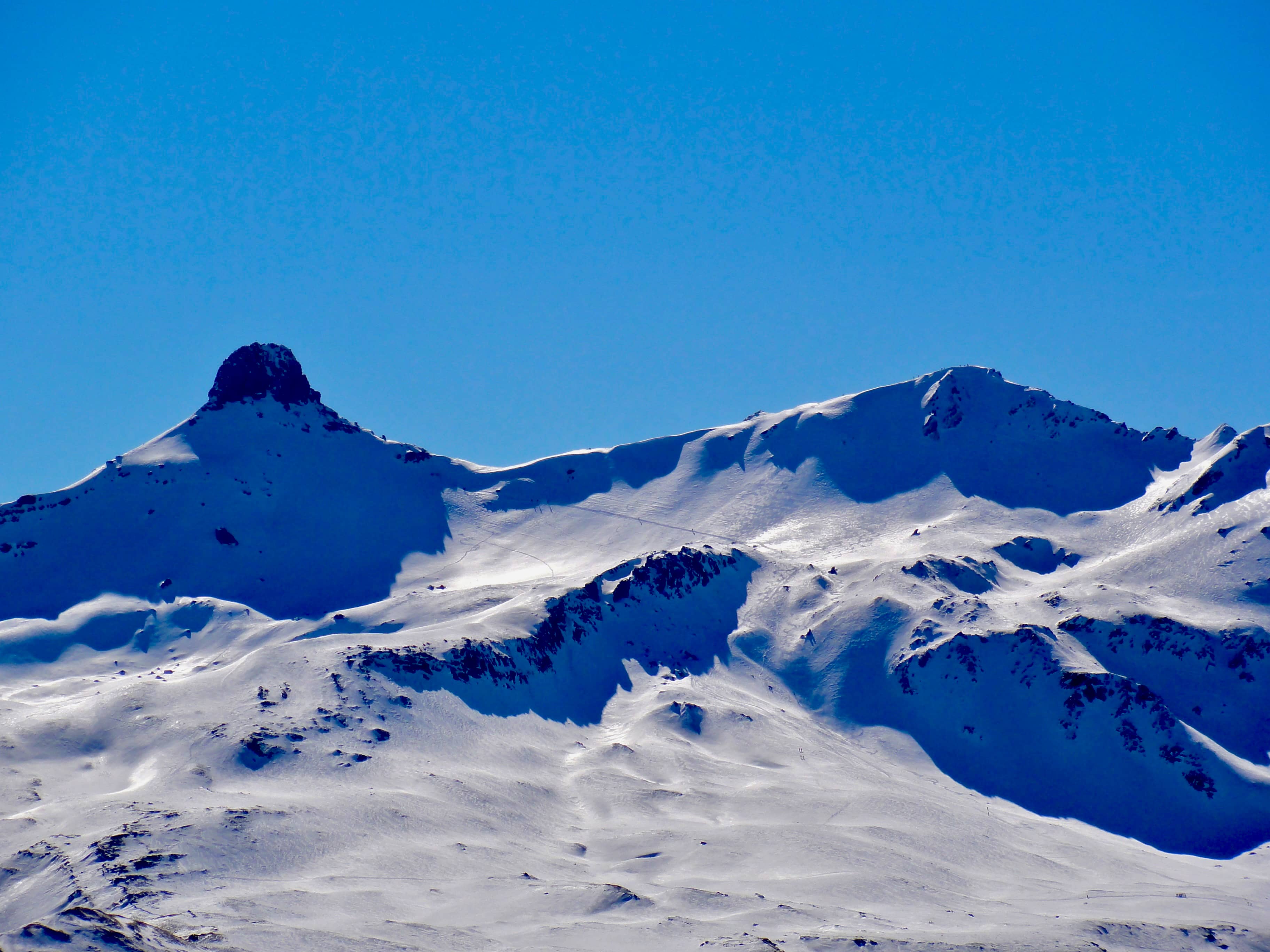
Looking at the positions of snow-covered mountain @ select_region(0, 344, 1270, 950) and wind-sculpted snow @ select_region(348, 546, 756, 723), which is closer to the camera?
snow-covered mountain @ select_region(0, 344, 1270, 950)

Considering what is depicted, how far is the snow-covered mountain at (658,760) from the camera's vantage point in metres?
101

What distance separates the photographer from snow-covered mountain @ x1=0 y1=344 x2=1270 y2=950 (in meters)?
101

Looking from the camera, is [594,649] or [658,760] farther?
[594,649]

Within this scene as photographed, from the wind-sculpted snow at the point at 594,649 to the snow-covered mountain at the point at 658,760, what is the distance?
0.58 m

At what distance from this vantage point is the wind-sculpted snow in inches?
6132

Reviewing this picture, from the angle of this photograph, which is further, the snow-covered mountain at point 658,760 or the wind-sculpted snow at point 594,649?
the wind-sculpted snow at point 594,649

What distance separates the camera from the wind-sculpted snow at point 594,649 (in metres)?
156

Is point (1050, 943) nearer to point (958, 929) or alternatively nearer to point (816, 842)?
A: point (958, 929)

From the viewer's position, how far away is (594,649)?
175750mm

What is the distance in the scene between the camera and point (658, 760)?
148 meters

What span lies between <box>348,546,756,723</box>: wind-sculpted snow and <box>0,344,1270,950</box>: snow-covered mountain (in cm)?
58

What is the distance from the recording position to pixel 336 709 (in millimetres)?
143500

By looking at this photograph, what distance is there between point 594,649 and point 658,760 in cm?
3135

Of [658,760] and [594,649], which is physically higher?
[594,649]
